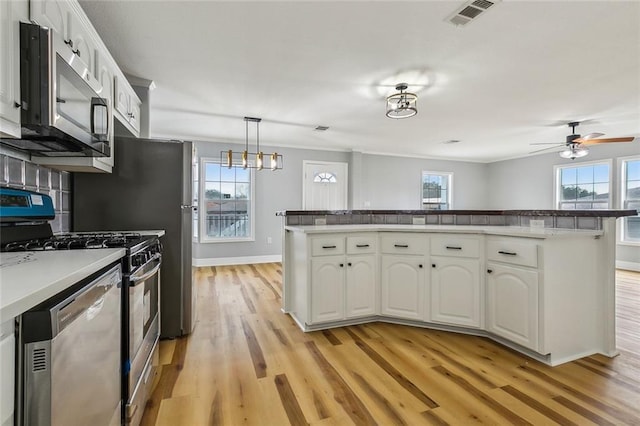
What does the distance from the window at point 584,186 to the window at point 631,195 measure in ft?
0.69

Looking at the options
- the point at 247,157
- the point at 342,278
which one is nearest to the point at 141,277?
the point at 342,278

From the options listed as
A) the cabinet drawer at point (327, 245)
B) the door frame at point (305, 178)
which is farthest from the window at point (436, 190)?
the cabinet drawer at point (327, 245)

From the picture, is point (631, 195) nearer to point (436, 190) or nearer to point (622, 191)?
point (622, 191)

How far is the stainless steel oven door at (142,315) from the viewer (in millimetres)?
1429

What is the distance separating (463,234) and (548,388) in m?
1.11

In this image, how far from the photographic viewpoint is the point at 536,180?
7.03 meters

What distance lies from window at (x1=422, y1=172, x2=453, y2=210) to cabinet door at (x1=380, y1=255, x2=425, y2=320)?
515 cm

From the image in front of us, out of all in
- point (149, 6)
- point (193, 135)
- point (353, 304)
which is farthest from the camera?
point (193, 135)

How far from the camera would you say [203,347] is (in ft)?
7.71

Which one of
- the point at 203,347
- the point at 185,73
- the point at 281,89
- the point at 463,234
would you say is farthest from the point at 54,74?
the point at 463,234

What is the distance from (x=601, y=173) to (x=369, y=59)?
19.7ft

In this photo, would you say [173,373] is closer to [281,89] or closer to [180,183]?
[180,183]

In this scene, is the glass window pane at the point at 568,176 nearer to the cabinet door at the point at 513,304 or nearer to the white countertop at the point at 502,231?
the white countertop at the point at 502,231

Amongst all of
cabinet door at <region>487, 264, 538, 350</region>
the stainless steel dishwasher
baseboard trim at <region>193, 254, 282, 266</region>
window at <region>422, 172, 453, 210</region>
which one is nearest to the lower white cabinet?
cabinet door at <region>487, 264, 538, 350</region>
